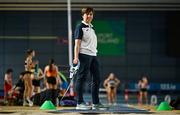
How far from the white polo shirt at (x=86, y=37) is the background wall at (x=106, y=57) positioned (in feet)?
60.4

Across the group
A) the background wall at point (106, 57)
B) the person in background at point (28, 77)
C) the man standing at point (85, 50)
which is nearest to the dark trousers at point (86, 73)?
the man standing at point (85, 50)

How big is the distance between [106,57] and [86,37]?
18663 millimetres

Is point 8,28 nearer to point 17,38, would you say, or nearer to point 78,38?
point 17,38

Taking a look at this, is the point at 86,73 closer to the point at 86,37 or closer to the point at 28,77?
the point at 86,37

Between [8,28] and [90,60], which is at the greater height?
[8,28]

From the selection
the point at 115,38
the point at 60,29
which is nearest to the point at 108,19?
the point at 115,38

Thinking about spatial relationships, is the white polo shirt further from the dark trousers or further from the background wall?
the background wall

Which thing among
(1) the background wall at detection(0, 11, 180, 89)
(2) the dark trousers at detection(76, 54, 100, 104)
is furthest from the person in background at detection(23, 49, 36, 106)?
(1) the background wall at detection(0, 11, 180, 89)

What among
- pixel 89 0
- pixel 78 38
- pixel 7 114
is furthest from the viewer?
pixel 89 0

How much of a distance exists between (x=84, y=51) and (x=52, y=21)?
62.2ft

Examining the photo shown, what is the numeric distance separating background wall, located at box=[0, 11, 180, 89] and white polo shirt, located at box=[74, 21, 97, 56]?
60.4 ft

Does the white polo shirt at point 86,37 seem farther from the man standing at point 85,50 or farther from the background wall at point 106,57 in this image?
the background wall at point 106,57

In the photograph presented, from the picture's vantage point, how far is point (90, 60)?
706 centimetres

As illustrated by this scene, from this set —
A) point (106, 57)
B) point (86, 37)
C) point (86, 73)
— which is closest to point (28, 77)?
point (86, 73)
